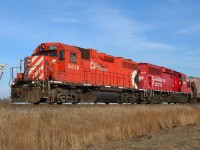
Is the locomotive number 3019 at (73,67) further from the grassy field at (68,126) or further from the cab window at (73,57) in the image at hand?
the grassy field at (68,126)

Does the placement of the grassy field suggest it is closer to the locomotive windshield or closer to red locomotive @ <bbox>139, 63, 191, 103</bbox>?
the locomotive windshield

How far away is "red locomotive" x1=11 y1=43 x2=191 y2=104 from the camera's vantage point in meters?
16.1

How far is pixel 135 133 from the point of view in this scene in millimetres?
12156

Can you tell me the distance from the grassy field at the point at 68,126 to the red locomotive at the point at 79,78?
4.43 m

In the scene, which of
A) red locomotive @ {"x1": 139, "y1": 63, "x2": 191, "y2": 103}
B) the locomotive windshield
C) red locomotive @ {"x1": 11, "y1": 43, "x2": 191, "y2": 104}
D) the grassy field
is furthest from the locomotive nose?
the grassy field

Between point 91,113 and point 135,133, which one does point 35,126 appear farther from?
point 135,133

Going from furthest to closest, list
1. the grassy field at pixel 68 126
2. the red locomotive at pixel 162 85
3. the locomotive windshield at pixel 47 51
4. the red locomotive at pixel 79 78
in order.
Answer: the red locomotive at pixel 162 85
the locomotive windshield at pixel 47 51
the red locomotive at pixel 79 78
the grassy field at pixel 68 126


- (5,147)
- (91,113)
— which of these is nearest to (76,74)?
(91,113)

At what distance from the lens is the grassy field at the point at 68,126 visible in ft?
27.3

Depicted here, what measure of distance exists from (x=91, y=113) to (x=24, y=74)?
7.17 metres

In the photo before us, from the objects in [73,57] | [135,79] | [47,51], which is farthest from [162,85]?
[47,51]

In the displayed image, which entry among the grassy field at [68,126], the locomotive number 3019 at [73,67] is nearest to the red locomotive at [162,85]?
the locomotive number 3019 at [73,67]

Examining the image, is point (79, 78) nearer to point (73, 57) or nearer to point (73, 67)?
point (73, 67)

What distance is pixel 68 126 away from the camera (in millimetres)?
9945
